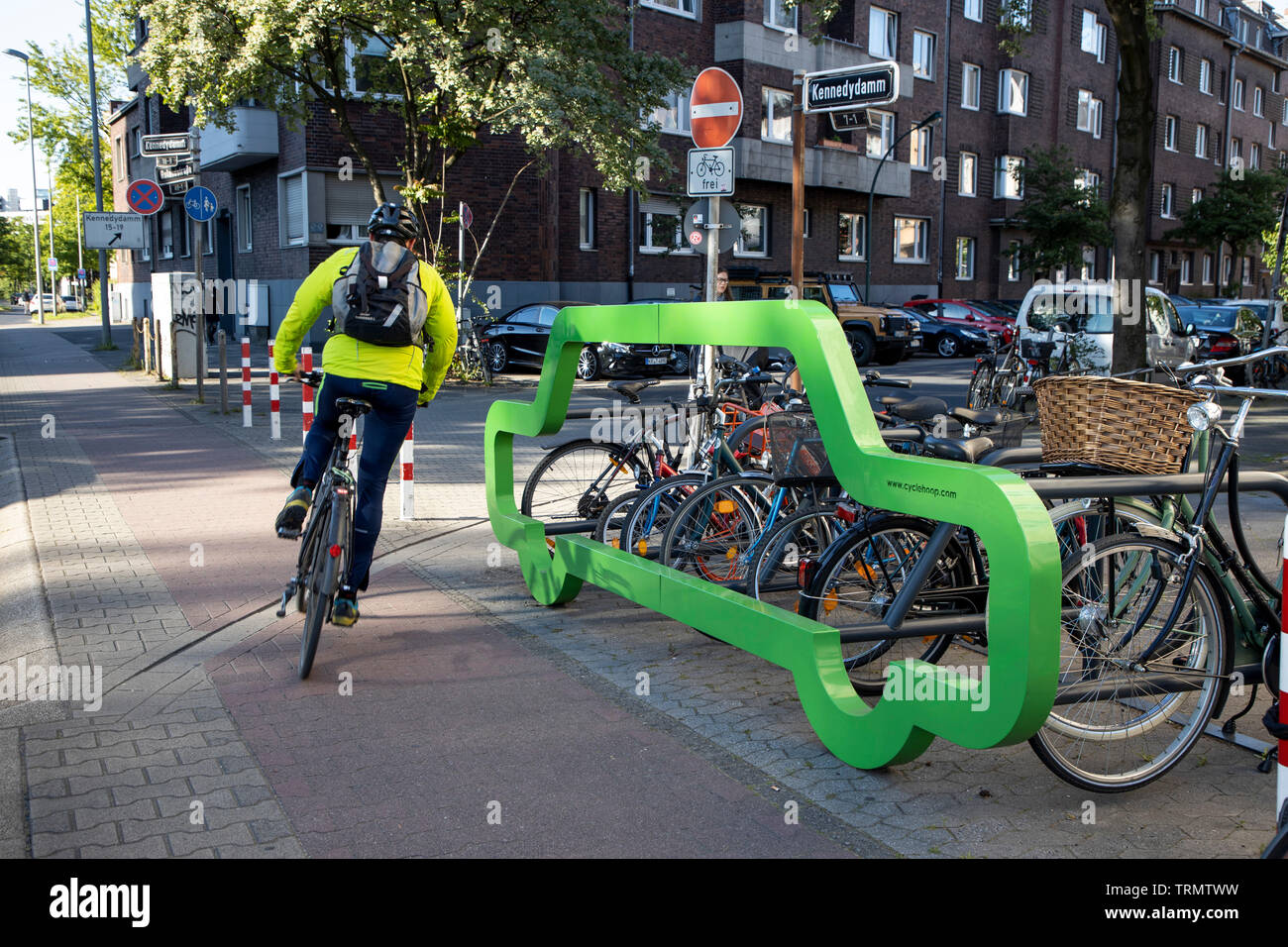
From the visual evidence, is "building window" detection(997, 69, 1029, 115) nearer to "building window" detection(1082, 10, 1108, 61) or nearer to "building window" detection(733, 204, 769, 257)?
"building window" detection(1082, 10, 1108, 61)

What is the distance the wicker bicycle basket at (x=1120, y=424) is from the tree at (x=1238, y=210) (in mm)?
44276

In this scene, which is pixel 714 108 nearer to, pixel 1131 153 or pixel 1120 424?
pixel 1120 424

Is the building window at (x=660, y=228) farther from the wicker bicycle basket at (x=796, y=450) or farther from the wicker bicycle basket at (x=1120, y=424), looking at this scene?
the wicker bicycle basket at (x=1120, y=424)

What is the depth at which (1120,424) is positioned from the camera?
13.2 feet

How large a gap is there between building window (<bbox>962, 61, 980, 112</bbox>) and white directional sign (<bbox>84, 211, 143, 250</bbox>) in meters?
29.1

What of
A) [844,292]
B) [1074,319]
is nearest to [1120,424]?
[1074,319]

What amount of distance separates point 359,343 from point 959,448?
2606mm

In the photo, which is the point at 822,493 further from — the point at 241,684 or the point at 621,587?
the point at 241,684

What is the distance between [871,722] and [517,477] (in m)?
6.82

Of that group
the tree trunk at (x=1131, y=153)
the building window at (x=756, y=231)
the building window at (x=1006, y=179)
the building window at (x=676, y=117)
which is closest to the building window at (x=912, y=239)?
the building window at (x=1006, y=179)

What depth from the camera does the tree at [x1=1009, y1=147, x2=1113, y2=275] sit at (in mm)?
36500

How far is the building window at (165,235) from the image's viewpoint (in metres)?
39.6

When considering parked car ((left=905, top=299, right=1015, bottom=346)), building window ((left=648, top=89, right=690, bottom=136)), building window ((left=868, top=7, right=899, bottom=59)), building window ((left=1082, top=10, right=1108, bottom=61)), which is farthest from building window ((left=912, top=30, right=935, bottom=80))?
parked car ((left=905, top=299, right=1015, bottom=346))
